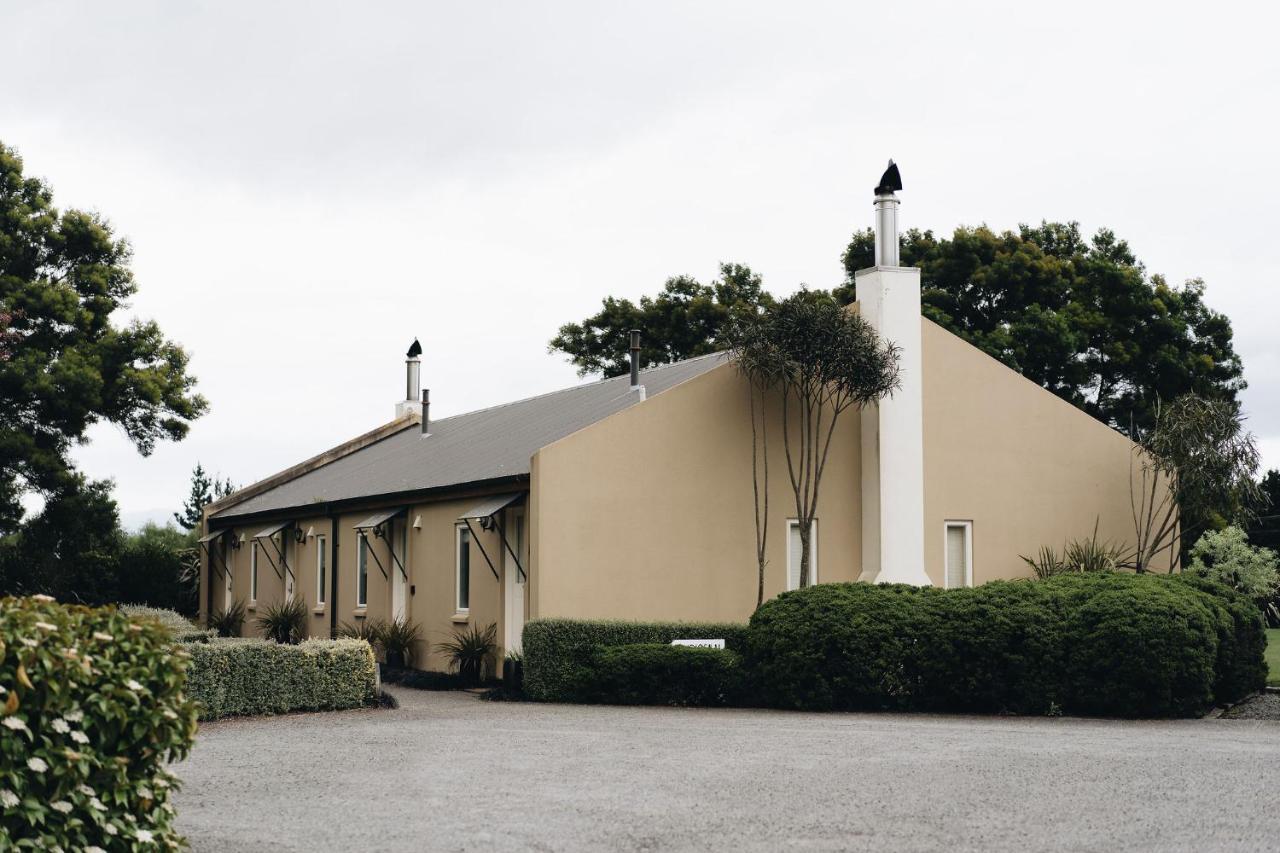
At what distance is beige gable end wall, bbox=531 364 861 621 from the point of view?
63.3 ft

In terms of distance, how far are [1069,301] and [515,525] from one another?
23.6m

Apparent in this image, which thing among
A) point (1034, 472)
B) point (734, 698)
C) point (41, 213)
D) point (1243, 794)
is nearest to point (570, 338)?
point (41, 213)

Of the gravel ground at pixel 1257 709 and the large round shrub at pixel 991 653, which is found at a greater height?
the large round shrub at pixel 991 653

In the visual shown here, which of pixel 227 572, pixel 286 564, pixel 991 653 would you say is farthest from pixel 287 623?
pixel 991 653

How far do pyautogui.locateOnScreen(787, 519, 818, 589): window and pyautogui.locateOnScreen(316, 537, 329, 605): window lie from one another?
36.6ft

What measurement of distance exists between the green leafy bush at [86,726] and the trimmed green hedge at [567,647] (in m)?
10.6

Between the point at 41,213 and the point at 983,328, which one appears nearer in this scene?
the point at 41,213

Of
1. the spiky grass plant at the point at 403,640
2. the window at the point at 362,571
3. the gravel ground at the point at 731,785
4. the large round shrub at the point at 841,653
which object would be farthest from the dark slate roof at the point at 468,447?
the gravel ground at the point at 731,785

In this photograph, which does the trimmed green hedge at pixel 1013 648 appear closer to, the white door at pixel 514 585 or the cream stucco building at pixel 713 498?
the cream stucco building at pixel 713 498

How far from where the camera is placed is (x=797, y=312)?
774 inches

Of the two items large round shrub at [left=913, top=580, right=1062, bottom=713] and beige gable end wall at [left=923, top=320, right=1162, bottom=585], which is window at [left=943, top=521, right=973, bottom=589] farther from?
large round shrub at [left=913, top=580, right=1062, bottom=713]

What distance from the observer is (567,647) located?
17.7m

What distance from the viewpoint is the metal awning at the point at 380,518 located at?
24094 mm

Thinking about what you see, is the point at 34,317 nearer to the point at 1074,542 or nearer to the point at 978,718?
the point at 1074,542
